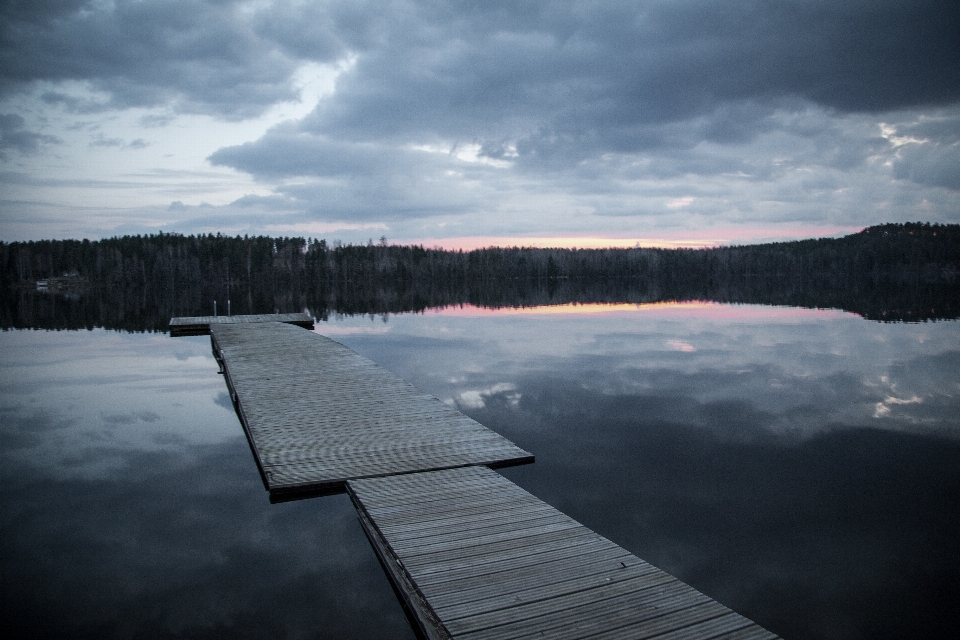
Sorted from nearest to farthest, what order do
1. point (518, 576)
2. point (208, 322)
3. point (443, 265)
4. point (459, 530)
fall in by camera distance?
point (518, 576)
point (459, 530)
point (208, 322)
point (443, 265)

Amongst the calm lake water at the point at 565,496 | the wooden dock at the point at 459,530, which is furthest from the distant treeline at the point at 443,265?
the wooden dock at the point at 459,530

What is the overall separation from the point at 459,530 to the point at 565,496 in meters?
1.99

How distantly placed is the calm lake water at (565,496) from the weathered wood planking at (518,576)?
46cm

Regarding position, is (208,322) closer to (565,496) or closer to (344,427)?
(344,427)

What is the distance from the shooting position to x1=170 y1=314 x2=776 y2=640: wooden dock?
368 centimetres

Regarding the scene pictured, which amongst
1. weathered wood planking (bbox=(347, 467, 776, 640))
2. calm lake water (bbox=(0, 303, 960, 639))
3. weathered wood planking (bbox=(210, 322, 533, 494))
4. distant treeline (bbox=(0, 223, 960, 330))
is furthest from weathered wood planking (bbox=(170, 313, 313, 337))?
distant treeline (bbox=(0, 223, 960, 330))

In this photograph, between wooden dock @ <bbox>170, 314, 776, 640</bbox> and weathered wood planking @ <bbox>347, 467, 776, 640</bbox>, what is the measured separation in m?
0.01

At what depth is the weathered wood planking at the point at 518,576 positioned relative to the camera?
3611mm

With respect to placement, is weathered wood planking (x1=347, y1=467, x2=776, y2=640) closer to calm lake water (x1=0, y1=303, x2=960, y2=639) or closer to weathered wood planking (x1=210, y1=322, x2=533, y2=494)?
calm lake water (x1=0, y1=303, x2=960, y2=639)

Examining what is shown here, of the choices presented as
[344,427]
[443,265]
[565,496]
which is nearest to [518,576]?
[565,496]

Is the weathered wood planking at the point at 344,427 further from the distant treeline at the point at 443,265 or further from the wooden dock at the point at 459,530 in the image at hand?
the distant treeline at the point at 443,265

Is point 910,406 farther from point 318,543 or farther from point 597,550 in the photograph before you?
point 318,543

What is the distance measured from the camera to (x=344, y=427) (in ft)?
27.3

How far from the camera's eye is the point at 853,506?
6.52 m
